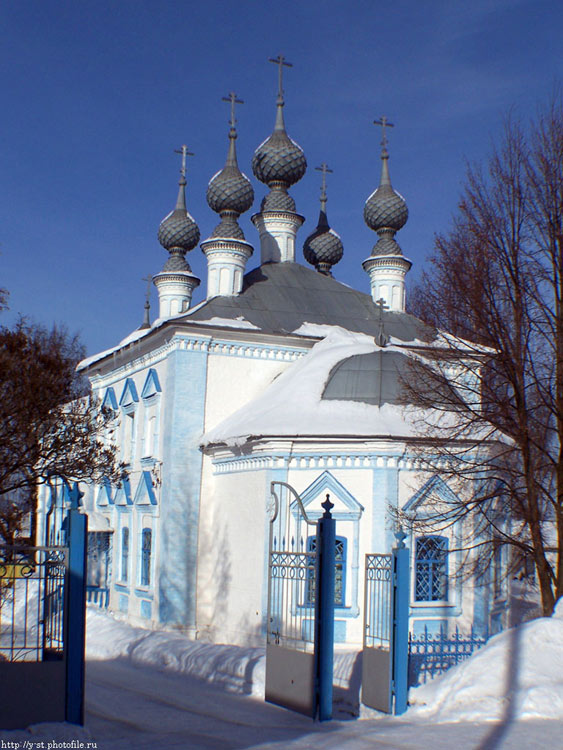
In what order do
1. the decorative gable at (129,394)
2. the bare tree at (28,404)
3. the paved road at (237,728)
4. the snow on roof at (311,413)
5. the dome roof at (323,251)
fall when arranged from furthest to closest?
the dome roof at (323,251) → the decorative gable at (129,394) → the snow on roof at (311,413) → the bare tree at (28,404) → the paved road at (237,728)

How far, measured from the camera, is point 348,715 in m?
9.04

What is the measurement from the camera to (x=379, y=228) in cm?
2178

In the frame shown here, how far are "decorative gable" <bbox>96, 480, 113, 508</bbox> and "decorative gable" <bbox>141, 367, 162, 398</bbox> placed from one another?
2.99 m

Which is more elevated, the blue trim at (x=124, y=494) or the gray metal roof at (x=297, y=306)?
the gray metal roof at (x=297, y=306)

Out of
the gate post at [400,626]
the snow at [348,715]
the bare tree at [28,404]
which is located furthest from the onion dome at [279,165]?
the gate post at [400,626]

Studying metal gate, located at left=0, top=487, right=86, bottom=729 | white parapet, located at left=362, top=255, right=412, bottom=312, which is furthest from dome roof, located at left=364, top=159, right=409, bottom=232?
metal gate, located at left=0, top=487, right=86, bottom=729

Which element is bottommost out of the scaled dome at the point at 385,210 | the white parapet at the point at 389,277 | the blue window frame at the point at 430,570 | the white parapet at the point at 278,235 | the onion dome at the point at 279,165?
the blue window frame at the point at 430,570

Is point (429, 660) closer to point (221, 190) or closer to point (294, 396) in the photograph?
point (294, 396)

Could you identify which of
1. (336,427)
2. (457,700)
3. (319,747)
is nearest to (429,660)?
(457,700)

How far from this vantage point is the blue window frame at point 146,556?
17281 mm

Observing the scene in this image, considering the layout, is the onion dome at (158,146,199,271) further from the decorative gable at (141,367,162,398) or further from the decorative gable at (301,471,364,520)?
the decorative gable at (301,471,364,520)

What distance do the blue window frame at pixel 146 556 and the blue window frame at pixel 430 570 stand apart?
5.97 m

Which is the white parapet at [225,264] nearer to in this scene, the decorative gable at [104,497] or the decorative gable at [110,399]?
the decorative gable at [110,399]

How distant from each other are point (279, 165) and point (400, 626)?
1469 centimetres
